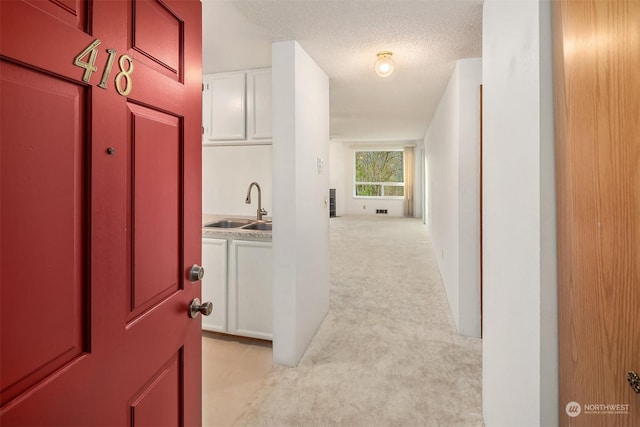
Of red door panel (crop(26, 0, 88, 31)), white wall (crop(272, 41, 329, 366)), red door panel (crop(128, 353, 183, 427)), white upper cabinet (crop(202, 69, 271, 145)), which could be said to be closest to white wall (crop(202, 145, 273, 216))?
white upper cabinet (crop(202, 69, 271, 145))

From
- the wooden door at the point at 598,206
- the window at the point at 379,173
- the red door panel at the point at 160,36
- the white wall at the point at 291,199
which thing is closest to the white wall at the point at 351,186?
the window at the point at 379,173

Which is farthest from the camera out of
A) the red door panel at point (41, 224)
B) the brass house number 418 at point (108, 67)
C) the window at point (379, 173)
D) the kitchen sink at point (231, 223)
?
the window at point (379, 173)

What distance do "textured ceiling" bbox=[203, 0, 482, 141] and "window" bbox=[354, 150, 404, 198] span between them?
7.33 meters

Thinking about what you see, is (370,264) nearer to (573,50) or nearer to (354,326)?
(354,326)

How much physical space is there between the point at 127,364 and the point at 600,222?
3.96ft

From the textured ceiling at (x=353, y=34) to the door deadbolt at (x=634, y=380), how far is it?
5.96 ft

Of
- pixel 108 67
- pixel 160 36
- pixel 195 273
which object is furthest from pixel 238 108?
pixel 108 67

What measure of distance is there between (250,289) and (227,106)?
1567 millimetres

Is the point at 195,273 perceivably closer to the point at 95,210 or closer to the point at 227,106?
the point at 95,210

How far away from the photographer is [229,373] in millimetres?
2227

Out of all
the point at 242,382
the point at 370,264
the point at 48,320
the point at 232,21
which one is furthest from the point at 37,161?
the point at 370,264

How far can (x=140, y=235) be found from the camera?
855mm

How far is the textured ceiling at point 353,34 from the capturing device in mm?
1818

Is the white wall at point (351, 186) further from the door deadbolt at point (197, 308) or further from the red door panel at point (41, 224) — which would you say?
the red door panel at point (41, 224)
